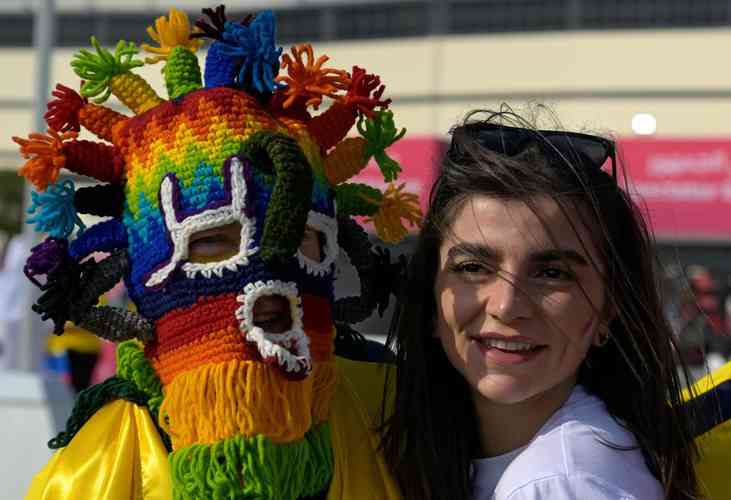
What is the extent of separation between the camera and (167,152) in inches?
73.5

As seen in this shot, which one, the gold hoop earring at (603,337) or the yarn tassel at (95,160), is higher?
the yarn tassel at (95,160)

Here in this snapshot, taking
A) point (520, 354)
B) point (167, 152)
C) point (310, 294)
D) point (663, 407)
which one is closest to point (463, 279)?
point (520, 354)

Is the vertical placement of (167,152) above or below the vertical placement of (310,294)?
above

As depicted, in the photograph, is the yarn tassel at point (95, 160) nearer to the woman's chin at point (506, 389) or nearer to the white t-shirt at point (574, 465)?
the woman's chin at point (506, 389)

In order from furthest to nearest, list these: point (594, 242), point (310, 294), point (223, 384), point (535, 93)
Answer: point (535, 93), point (594, 242), point (310, 294), point (223, 384)

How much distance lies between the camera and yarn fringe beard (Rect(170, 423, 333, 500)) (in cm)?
173

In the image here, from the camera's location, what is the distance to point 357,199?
85.0 inches

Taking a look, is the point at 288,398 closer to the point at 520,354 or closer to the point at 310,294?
the point at 310,294

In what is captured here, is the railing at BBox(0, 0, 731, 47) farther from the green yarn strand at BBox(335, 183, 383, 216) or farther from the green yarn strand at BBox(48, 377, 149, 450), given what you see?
the green yarn strand at BBox(48, 377, 149, 450)

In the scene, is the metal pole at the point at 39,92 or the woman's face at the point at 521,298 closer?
the woman's face at the point at 521,298

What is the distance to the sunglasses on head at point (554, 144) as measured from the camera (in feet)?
6.72

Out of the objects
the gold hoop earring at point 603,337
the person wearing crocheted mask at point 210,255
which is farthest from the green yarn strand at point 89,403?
the gold hoop earring at point 603,337

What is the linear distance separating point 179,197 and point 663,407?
972 mm

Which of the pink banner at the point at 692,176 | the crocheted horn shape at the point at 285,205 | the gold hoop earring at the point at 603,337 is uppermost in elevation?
the crocheted horn shape at the point at 285,205
